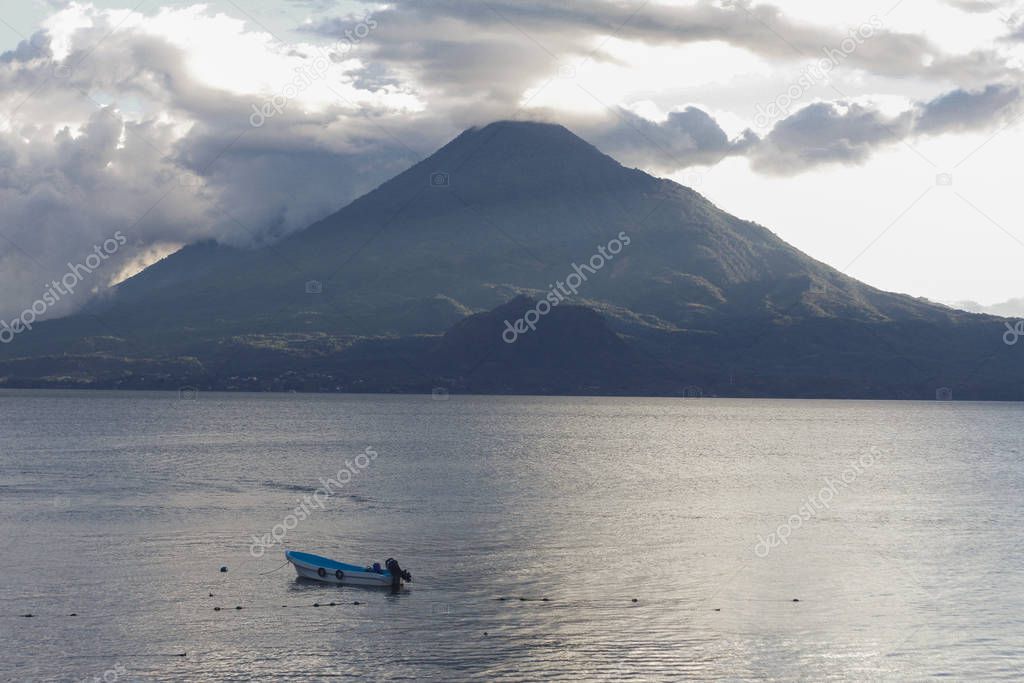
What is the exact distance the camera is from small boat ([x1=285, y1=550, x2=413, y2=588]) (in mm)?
72688

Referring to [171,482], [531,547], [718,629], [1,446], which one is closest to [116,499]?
[171,482]

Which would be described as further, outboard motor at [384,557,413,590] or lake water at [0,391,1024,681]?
outboard motor at [384,557,413,590]

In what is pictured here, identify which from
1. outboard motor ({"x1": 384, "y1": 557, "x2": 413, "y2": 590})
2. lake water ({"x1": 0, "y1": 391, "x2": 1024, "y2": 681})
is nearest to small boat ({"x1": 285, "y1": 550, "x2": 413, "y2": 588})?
outboard motor ({"x1": 384, "y1": 557, "x2": 413, "y2": 590})

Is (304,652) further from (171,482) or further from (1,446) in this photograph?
(1,446)

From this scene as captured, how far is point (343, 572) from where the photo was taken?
246 feet

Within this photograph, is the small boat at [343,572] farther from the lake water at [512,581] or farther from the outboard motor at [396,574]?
the lake water at [512,581]

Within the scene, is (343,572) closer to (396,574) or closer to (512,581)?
(396,574)

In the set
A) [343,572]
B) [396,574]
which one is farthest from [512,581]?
[343,572]

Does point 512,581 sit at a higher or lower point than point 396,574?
lower

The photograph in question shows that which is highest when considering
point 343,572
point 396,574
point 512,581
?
point 396,574

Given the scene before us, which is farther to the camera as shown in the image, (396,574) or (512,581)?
(512,581)

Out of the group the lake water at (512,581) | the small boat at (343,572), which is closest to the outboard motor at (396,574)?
the small boat at (343,572)

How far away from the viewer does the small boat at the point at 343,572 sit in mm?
72688

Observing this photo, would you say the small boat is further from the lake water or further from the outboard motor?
the lake water
